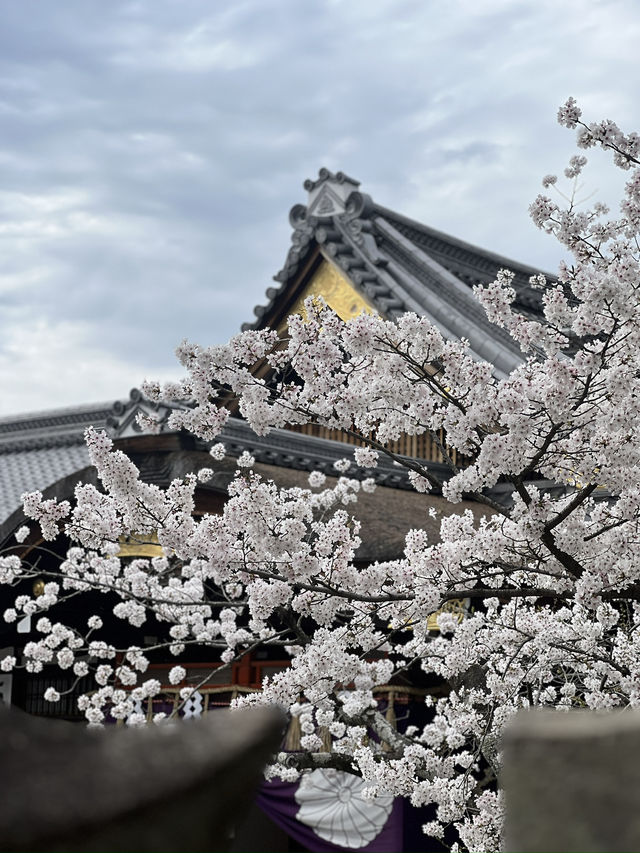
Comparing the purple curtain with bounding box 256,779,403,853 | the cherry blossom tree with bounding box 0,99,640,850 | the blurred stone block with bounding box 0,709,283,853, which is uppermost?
the cherry blossom tree with bounding box 0,99,640,850

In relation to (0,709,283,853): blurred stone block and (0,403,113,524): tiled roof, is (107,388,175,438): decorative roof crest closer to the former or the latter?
(0,403,113,524): tiled roof

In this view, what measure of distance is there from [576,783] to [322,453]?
31.0ft

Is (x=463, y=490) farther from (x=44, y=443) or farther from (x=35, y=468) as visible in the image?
(x=44, y=443)

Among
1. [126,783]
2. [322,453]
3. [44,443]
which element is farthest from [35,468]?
Answer: [126,783]

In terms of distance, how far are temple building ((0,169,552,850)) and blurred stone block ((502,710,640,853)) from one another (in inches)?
248

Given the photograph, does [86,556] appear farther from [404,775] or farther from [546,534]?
[546,534]

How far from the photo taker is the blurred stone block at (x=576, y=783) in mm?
1075

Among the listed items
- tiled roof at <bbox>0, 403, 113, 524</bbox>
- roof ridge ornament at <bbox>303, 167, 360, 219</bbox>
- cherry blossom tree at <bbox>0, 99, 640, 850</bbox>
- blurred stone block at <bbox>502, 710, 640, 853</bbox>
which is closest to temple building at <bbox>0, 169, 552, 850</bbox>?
roof ridge ornament at <bbox>303, 167, 360, 219</bbox>

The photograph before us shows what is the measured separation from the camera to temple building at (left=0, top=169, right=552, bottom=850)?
8.04m

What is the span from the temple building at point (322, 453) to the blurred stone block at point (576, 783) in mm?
6303

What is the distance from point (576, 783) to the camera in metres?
1.10

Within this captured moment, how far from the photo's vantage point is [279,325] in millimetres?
11422

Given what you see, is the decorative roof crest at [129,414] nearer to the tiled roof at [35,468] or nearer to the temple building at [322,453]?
the temple building at [322,453]

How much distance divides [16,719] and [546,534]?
3.58 m
